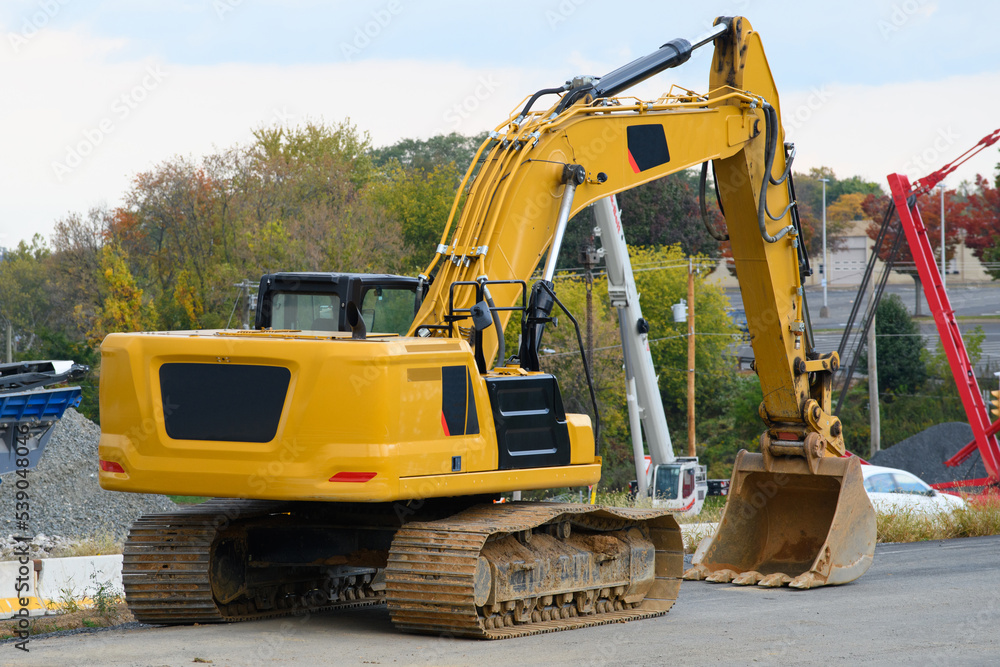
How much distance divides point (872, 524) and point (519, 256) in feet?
16.4

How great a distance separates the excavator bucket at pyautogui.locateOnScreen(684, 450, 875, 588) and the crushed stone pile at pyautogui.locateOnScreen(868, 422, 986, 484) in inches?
976

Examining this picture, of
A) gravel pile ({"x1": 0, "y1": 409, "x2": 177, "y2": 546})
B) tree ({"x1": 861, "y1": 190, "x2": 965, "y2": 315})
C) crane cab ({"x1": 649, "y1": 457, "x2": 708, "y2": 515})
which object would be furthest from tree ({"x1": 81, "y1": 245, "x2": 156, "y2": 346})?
tree ({"x1": 861, "y1": 190, "x2": 965, "y2": 315})

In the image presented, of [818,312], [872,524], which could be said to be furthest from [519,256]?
[818,312]

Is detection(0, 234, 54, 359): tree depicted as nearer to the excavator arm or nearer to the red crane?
the red crane

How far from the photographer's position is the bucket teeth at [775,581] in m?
11.3

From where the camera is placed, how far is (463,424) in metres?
8.16

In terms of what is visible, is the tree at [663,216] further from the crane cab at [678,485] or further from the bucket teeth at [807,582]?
the bucket teeth at [807,582]

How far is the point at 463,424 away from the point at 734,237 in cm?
471

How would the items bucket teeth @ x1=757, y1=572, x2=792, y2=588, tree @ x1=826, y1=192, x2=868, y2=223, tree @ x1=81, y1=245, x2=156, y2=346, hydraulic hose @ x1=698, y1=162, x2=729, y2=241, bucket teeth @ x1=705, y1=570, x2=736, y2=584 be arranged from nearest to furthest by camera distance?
hydraulic hose @ x1=698, y1=162, x2=729, y2=241 < bucket teeth @ x1=757, y1=572, x2=792, y2=588 < bucket teeth @ x1=705, y1=570, x2=736, y2=584 < tree @ x1=81, y1=245, x2=156, y2=346 < tree @ x1=826, y1=192, x2=868, y2=223

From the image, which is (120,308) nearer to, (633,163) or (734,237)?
(734,237)

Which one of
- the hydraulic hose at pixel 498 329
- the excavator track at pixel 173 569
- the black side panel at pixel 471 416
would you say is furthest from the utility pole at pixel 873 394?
the excavator track at pixel 173 569

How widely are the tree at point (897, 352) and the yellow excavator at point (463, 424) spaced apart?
4250cm

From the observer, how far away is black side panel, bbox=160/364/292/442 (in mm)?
7824

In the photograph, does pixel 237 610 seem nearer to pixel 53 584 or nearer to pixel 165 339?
pixel 165 339
